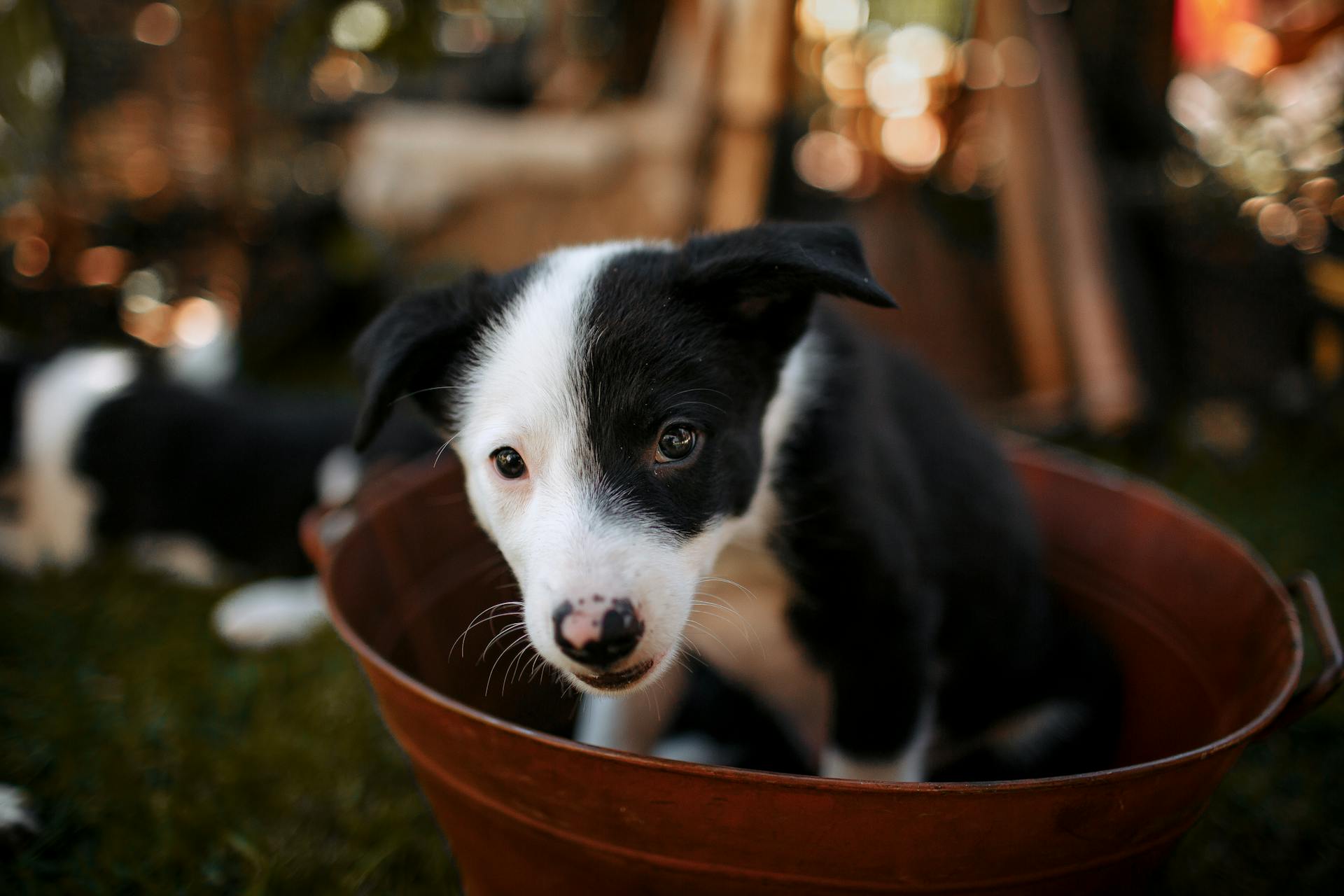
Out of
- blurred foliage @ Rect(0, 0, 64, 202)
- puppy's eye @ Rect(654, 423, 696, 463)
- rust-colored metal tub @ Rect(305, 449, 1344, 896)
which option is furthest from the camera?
blurred foliage @ Rect(0, 0, 64, 202)

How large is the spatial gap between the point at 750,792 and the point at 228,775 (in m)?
1.44

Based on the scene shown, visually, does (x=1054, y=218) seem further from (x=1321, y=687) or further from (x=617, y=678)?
(x=617, y=678)

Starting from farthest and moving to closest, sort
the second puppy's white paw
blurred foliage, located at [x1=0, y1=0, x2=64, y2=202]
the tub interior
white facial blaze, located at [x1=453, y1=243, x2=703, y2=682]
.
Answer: blurred foliage, located at [x1=0, y1=0, x2=64, y2=202] → the second puppy's white paw → the tub interior → white facial blaze, located at [x1=453, y1=243, x2=703, y2=682]

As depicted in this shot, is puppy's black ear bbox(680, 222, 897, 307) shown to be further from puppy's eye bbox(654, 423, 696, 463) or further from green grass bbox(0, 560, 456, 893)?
green grass bbox(0, 560, 456, 893)

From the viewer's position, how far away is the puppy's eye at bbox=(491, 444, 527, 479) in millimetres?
1371

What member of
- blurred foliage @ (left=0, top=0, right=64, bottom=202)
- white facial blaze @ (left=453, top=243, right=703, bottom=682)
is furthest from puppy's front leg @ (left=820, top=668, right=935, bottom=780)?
blurred foliage @ (left=0, top=0, right=64, bottom=202)

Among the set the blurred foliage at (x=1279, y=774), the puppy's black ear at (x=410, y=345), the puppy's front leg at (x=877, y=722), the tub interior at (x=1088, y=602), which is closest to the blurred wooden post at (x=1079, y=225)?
the blurred foliage at (x=1279, y=774)

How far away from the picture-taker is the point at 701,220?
3957 mm

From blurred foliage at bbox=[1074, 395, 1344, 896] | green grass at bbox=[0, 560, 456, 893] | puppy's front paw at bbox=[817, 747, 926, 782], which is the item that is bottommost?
blurred foliage at bbox=[1074, 395, 1344, 896]

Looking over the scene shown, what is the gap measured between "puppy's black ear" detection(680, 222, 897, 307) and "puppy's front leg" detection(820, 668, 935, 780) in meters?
0.68

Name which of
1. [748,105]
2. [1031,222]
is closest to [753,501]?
[748,105]

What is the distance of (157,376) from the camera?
10.3 ft

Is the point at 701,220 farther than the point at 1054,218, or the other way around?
the point at 701,220

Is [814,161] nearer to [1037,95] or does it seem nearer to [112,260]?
[1037,95]
